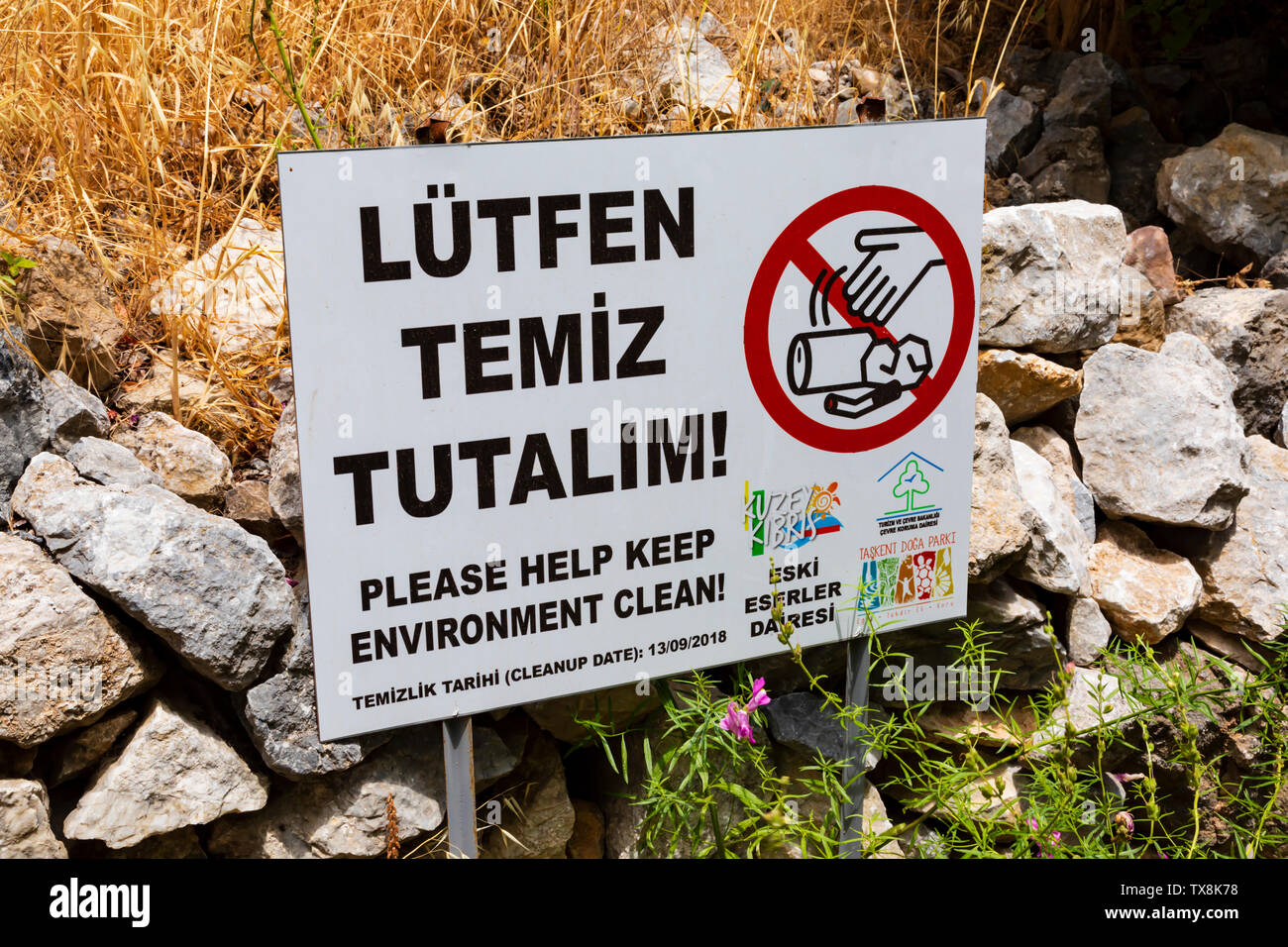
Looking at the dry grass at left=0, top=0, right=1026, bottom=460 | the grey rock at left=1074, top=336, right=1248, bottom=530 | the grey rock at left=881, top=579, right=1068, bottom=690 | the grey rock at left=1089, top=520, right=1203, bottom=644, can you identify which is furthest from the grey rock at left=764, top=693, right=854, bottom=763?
the dry grass at left=0, top=0, right=1026, bottom=460

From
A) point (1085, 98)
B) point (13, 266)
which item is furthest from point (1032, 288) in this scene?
point (13, 266)

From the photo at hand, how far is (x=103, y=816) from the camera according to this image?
231cm

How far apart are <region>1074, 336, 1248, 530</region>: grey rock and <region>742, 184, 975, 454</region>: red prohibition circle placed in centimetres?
97

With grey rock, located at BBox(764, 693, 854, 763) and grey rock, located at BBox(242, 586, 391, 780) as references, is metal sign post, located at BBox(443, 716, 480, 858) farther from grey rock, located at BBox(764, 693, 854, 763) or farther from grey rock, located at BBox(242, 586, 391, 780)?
grey rock, located at BBox(764, 693, 854, 763)

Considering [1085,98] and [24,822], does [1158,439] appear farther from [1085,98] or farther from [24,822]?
[24,822]

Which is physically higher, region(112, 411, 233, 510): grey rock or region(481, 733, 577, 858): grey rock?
region(112, 411, 233, 510): grey rock

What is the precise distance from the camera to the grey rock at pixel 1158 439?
3295 millimetres

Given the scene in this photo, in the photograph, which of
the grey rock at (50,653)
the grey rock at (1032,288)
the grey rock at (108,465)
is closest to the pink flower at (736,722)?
the grey rock at (50,653)

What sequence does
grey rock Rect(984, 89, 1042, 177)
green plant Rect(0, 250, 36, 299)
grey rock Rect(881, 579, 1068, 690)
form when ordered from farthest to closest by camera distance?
grey rock Rect(984, 89, 1042, 177)
grey rock Rect(881, 579, 1068, 690)
green plant Rect(0, 250, 36, 299)

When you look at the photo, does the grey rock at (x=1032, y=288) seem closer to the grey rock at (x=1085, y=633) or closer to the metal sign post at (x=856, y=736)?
the grey rock at (x=1085, y=633)

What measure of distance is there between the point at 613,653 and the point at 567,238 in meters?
0.87

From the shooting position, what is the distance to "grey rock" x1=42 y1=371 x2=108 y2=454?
8.20 ft

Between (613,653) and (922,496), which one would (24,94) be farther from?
(922,496)

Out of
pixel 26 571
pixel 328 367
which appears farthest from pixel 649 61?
pixel 26 571
